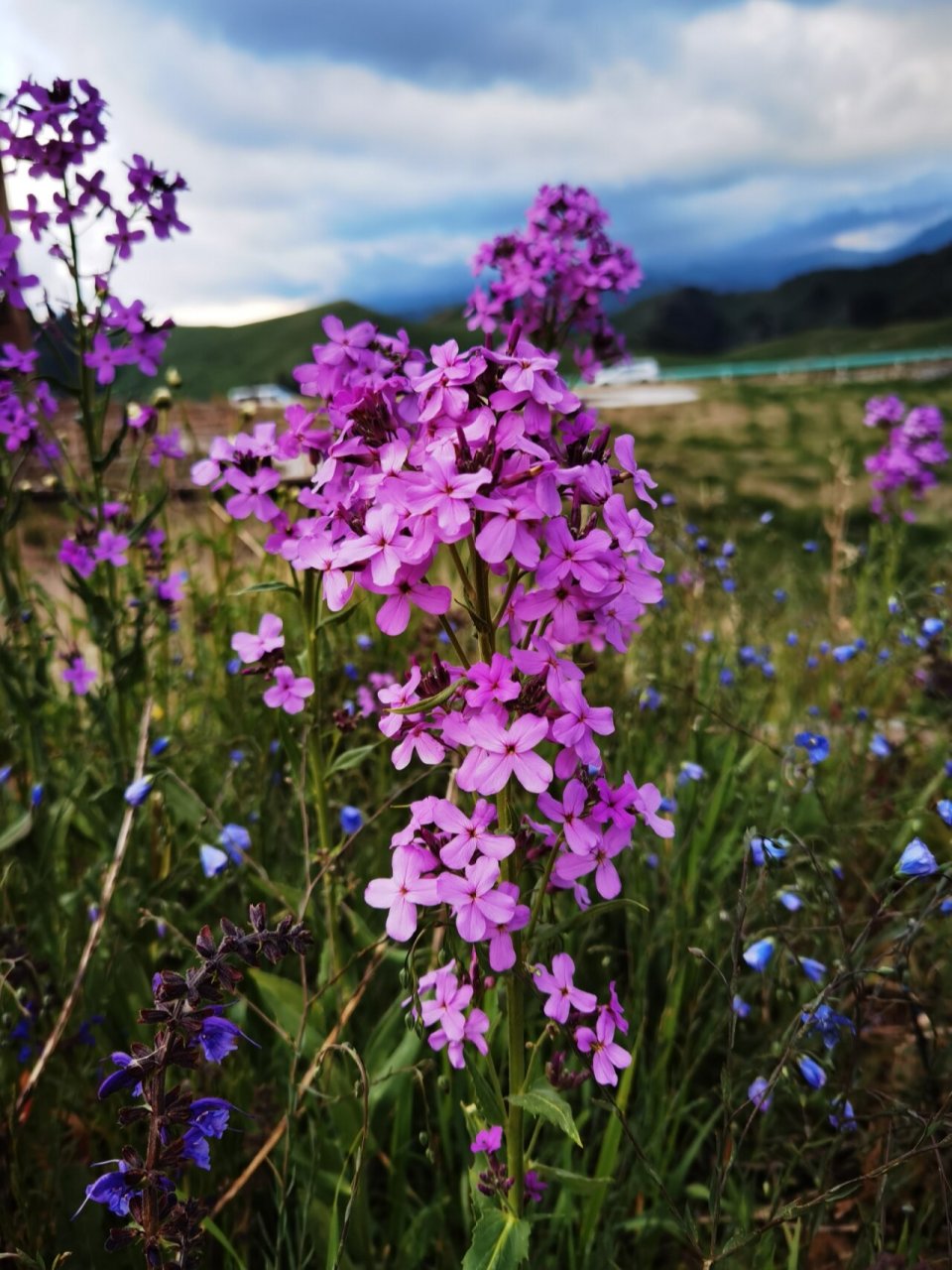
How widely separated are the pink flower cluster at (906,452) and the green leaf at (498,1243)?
5094 millimetres

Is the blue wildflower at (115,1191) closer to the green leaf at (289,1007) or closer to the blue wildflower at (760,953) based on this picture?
the green leaf at (289,1007)

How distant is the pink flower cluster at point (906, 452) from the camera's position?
545 centimetres

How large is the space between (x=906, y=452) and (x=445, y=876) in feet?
17.4

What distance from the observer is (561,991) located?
140 cm

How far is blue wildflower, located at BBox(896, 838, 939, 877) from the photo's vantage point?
146 centimetres

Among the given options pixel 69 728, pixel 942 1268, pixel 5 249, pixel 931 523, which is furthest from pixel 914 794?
pixel 931 523

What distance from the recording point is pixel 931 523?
1241 centimetres

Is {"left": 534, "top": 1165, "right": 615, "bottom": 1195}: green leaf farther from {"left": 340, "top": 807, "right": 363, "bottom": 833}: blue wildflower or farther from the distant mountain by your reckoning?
the distant mountain

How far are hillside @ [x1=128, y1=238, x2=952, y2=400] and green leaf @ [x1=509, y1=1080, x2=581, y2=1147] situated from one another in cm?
9208

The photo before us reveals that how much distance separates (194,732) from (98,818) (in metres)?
1.03

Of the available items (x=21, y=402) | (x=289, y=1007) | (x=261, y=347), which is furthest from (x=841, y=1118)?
(x=261, y=347)

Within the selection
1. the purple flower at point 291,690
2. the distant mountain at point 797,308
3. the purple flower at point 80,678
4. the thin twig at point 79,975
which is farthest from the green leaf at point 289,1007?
the distant mountain at point 797,308

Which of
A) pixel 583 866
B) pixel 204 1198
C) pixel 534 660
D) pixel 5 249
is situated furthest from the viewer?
pixel 5 249

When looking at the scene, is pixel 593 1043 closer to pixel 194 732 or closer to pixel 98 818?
pixel 98 818
